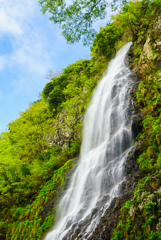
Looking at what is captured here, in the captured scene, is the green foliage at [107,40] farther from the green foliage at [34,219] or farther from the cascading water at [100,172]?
the green foliage at [34,219]

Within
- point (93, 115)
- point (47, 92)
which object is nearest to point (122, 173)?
point (93, 115)

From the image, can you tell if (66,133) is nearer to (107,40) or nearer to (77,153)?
(77,153)

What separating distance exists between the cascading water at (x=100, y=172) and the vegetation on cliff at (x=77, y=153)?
0.91 meters

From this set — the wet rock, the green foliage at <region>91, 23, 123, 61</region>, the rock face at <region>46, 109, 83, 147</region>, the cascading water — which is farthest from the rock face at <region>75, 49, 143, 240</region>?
the green foliage at <region>91, 23, 123, 61</region>

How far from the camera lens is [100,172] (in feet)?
23.0

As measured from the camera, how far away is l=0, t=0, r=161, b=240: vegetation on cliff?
393 cm

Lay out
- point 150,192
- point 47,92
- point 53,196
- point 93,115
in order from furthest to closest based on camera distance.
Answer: point 47,92 < point 93,115 < point 53,196 < point 150,192

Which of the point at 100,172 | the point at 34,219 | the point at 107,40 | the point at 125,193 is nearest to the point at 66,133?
the point at 34,219

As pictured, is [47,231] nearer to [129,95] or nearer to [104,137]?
[104,137]

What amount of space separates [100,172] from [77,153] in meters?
6.13

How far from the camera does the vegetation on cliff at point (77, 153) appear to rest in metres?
3.93

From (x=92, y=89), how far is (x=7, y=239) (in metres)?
13.7

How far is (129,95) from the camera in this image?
919cm

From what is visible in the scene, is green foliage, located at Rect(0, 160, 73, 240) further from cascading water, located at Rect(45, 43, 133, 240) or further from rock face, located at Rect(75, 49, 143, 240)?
rock face, located at Rect(75, 49, 143, 240)
